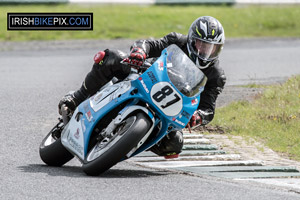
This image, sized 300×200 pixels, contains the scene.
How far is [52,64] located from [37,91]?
11.1 ft

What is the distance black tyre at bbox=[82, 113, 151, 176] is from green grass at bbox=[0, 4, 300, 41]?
12.9m

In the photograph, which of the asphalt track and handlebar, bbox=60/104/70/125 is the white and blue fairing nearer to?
the asphalt track

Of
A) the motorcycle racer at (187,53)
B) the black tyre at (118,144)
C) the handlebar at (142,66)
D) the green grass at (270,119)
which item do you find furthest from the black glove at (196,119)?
the green grass at (270,119)

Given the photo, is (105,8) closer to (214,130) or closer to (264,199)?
(214,130)

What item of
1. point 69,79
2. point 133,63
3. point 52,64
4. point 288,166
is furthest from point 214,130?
point 52,64

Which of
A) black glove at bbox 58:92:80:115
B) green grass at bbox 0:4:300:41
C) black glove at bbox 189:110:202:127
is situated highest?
black glove at bbox 189:110:202:127

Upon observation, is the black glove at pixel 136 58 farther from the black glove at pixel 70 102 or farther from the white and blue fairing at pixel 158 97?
the black glove at pixel 70 102

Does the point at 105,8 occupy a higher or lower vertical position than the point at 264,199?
lower

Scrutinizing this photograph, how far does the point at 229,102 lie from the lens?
11430 mm

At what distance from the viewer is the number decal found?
21.4 ft

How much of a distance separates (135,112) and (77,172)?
2.86 ft

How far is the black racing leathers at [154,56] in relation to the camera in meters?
7.27

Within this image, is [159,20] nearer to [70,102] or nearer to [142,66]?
[70,102]

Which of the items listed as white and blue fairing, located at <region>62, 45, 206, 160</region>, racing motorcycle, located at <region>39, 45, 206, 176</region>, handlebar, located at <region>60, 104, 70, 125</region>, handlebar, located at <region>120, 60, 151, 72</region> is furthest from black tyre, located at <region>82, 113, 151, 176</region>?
handlebar, located at <region>60, 104, 70, 125</region>
